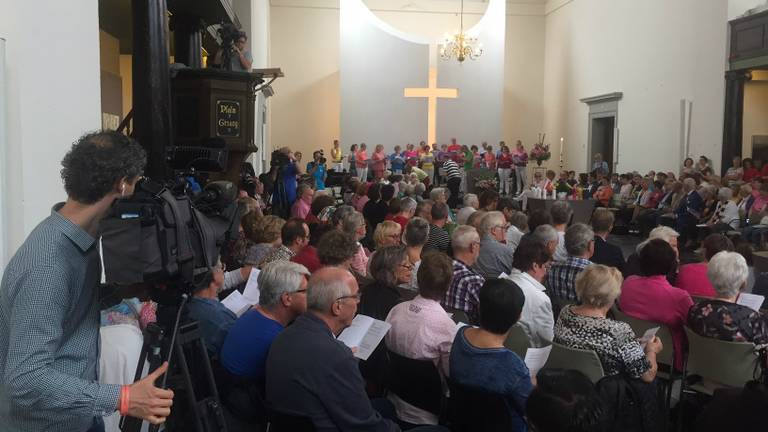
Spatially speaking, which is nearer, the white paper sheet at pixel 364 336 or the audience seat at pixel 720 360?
the white paper sheet at pixel 364 336

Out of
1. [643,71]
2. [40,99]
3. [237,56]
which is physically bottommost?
[40,99]

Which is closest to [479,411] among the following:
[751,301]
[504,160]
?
[751,301]

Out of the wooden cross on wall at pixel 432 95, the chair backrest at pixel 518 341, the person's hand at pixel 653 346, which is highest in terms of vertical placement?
the wooden cross on wall at pixel 432 95

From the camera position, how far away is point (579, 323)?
3.21 metres

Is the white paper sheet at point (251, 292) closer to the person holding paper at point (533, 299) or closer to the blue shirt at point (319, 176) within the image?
the person holding paper at point (533, 299)

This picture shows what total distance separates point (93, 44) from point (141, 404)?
9.76ft

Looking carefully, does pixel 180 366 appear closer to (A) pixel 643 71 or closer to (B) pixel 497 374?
(B) pixel 497 374

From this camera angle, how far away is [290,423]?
7.97 feet

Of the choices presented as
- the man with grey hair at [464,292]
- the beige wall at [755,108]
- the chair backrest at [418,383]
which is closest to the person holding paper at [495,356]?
the chair backrest at [418,383]

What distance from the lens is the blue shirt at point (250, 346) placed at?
2770mm

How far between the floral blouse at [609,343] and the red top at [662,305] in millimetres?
932

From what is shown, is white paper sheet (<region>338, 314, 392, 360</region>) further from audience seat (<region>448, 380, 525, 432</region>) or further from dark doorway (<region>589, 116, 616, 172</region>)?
dark doorway (<region>589, 116, 616, 172</region>)

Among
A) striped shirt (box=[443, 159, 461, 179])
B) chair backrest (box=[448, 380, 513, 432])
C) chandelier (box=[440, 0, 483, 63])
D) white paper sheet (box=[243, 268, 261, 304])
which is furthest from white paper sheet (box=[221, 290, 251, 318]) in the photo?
chandelier (box=[440, 0, 483, 63])

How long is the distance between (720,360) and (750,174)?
10510mm
